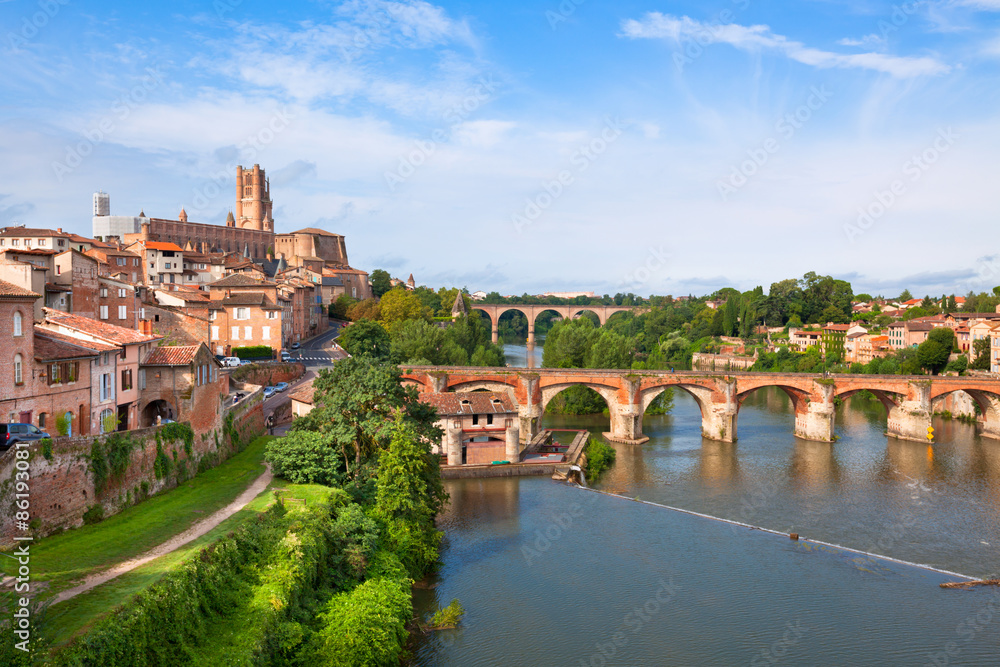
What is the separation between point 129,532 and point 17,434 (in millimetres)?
3321

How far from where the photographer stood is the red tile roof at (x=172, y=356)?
78.0ft

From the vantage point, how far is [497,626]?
20.3 m

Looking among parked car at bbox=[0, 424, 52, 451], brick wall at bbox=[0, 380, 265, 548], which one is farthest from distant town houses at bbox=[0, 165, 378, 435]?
brick wall at bbox=[0, 380, 265, 548]

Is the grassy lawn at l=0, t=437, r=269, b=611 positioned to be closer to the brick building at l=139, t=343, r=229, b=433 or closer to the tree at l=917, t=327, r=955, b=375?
the brick building at l=139, t=343, r=229, b=433

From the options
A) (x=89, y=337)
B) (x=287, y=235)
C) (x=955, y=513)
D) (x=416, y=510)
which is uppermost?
(x=287, y=235)

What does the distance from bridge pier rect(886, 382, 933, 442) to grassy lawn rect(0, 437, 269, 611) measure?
44967mm

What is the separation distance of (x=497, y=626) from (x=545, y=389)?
1154 inches

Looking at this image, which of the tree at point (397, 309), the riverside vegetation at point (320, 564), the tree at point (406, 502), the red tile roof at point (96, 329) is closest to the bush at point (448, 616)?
the riverside vegetation at point (320, 564)

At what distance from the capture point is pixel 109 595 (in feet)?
40.9

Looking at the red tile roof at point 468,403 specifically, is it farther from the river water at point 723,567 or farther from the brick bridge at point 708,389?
the brick bridge at point 708,389

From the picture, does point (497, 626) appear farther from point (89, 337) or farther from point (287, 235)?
point (287, 235)

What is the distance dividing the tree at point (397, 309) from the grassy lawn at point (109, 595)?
180 feet

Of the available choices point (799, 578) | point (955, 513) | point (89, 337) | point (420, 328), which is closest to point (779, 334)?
point (420, 328)

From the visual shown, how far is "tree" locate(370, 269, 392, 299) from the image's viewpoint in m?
96.4
